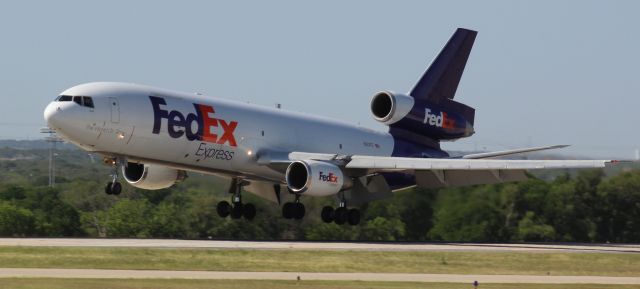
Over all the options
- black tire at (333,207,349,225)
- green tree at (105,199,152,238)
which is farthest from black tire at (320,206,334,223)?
green tree at (105,199,152,238)

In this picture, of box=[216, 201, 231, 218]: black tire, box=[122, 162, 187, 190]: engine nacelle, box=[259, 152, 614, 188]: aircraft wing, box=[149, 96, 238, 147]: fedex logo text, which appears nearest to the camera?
box=[149, 96, 238, 147]: fedex logo text

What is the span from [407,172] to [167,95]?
13365 mm

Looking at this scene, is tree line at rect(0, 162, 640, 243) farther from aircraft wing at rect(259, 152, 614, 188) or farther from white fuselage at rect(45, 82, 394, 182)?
aircraft wing at rect(259, 152, 614, 188)

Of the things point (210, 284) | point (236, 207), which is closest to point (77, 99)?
point (236, 207)

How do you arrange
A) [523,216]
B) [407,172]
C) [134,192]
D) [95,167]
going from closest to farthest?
[407,172]
[523,216]
[134,192]
[95,167]

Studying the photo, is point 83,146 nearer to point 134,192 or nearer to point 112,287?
point 112,287

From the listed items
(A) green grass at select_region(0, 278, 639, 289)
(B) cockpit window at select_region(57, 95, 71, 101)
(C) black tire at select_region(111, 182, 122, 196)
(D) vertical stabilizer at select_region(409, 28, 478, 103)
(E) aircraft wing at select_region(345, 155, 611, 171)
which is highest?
(D) vertical stabilizer at select_region(409, 28, 478, 103)

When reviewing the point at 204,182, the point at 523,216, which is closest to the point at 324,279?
the point at 204,182

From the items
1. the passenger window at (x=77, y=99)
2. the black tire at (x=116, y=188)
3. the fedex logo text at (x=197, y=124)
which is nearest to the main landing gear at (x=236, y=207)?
the fedex logo text at (x=197, y=124)

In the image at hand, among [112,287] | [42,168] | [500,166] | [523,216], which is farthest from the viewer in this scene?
[42,168]

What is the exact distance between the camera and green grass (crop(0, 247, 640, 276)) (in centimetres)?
3925

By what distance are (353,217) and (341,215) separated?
539mm

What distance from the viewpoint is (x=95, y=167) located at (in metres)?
96.3

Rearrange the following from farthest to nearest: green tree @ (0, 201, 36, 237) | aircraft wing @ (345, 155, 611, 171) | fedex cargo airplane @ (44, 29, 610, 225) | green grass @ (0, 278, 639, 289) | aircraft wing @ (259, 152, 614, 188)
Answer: green tree @ (0, 201, 36, 237)
aircraft wing @ (345, 155, 611, 171)
aircraft wing @ (259, 152, 614, 188)
fedex cargo airplane @ (44, 29, 610, 225)
green grass @ (0, 278, 639, 289)
